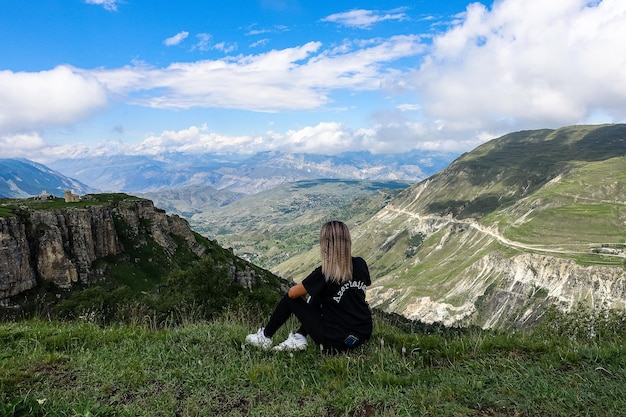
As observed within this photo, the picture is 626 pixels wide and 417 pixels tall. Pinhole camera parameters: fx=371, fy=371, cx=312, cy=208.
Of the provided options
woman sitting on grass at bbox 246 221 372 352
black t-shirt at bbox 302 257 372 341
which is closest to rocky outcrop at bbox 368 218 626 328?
black t-shirt at bbox 302 257 372 341

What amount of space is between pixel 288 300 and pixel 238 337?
4.50ft

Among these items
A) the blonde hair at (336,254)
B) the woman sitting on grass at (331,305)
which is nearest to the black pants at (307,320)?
the woman sitting on grass at (331,305)

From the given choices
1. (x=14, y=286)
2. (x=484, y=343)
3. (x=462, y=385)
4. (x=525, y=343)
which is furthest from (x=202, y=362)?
(x=14, y=286)

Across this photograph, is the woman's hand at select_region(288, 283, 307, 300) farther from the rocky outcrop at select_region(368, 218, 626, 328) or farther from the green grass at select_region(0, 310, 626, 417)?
the rocky outcrop at select_region(368, 218, 626, 328)

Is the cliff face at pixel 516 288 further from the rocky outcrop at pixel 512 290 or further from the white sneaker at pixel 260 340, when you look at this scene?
the white sneaker at pixel 260 340

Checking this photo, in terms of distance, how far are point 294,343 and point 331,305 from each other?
3.58 ft

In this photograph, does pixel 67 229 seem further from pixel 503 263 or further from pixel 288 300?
pixel 503 263

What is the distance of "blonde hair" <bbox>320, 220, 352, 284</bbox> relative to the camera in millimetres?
7527

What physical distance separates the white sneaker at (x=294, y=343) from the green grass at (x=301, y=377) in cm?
16

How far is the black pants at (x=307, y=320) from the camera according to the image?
7.54 metres

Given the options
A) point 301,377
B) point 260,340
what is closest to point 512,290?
point 260,340

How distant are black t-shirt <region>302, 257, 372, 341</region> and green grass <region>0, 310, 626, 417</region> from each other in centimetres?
46

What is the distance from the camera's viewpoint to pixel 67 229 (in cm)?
8394

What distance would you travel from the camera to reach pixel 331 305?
7.80 metres
